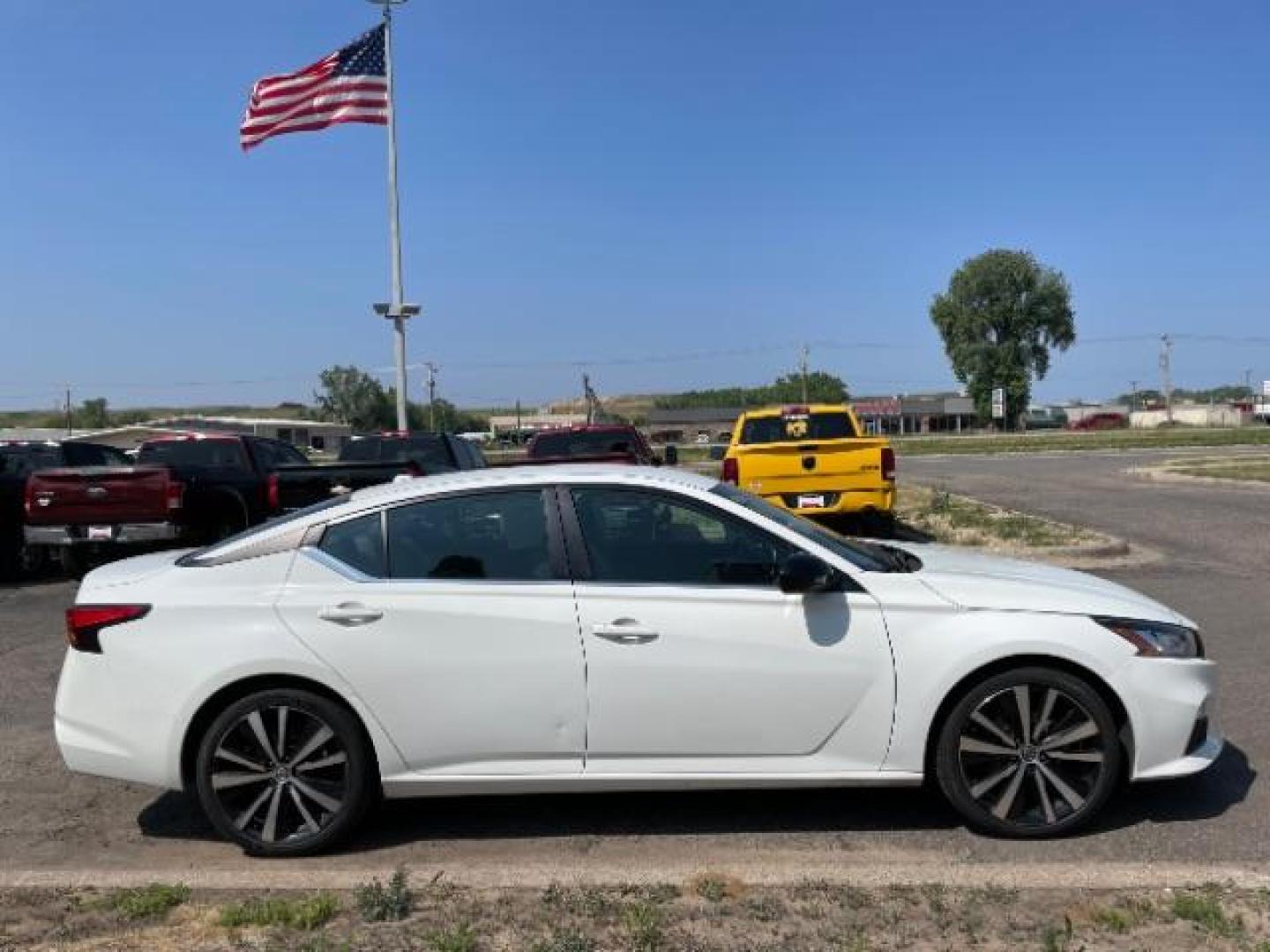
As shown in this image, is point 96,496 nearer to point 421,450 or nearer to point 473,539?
point 421,450

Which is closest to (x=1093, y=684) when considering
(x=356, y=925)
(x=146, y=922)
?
(x=356, y=925)

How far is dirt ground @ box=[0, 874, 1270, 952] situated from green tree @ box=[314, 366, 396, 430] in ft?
440

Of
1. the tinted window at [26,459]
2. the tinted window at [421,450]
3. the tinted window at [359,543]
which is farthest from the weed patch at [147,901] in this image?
the tinted window at [26,459]

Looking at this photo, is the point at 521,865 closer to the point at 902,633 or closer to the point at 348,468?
the point at 902,633

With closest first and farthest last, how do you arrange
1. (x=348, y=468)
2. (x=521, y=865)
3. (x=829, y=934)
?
(x=829, y=934) < (x=521, y=865) < (x=348, y=468)

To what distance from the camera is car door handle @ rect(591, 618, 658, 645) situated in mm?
4457

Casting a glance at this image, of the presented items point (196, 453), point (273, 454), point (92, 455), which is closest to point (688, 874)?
point (196, 453)

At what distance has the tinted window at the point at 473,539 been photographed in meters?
4.64

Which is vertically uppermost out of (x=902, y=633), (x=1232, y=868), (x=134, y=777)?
(x=902, y=633)

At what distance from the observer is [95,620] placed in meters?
4.61

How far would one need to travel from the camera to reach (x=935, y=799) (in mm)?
4992

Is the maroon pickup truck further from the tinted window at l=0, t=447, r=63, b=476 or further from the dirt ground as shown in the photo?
the dirt ground

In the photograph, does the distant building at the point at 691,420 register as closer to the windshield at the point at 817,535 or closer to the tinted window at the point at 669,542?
the windshield at the point at 817,535

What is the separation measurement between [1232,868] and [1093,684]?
80 centimetres
